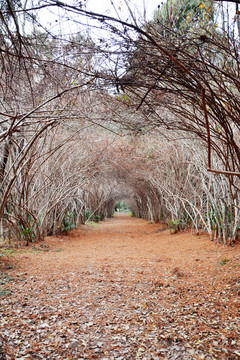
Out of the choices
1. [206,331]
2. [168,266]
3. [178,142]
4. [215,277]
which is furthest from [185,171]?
[206,331]

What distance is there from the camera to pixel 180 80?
2307 millimetres

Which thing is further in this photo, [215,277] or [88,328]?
[215,277]

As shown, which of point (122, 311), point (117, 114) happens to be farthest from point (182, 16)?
point (122, 311)

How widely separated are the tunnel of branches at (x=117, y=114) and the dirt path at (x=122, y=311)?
121 centimetres

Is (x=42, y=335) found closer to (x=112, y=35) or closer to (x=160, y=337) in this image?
(x=160, y=337)

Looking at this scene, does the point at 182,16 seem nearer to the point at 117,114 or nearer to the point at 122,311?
the point at 117,114

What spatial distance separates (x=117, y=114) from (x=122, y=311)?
85.9 inches

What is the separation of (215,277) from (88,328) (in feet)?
6.03

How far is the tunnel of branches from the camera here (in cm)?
216

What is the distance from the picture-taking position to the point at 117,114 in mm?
3094

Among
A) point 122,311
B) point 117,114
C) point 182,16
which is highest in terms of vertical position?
point 182,16

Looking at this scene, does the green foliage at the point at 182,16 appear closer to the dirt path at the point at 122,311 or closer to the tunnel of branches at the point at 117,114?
the tunnel of branches at the point at 117,114

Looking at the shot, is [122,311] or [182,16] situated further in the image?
[182,16]

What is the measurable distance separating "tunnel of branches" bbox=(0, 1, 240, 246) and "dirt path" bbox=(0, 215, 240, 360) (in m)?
1.21
